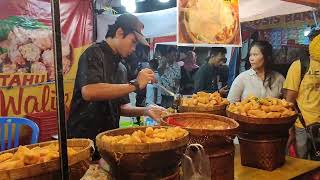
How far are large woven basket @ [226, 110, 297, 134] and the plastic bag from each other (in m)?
1.00

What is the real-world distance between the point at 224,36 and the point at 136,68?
1.27 m

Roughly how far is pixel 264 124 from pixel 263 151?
27cm

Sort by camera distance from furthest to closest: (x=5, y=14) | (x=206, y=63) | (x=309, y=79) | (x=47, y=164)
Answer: (x=206, y=63)
(x=309, y=79)
(x=5, y=14)
(x=47, y=164)

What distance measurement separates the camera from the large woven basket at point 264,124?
9.21 ft

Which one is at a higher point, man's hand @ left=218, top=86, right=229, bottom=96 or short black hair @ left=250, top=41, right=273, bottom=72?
short black hair @ left=250, top=41, right=273, bottom=72

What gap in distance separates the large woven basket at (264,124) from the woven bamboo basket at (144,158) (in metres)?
1.20

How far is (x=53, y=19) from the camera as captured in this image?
101cm

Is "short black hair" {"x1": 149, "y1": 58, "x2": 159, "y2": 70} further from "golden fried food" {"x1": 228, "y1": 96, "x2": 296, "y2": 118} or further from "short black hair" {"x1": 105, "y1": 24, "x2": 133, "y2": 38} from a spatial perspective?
"golden fried food" {"x1": 228, "y1": 96, "x2": 296, "y2": 118}

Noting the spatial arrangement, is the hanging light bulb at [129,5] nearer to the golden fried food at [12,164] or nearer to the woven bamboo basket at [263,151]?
the woven bamboo basket at [263,151]

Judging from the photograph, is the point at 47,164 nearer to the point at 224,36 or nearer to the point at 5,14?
the point at 5,14

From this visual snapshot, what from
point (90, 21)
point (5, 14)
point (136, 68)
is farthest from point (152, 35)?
point (5, 14)

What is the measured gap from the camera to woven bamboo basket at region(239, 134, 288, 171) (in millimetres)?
2893

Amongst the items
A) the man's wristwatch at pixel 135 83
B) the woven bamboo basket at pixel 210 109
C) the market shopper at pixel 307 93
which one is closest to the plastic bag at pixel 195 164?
the woven bamboo basket at pixel 210 109

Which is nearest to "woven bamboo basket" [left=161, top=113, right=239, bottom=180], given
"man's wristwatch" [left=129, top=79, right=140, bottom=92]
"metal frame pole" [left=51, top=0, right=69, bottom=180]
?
Answer: "metal frame pole" [left=51, top=0, right=69, bottom=180]
